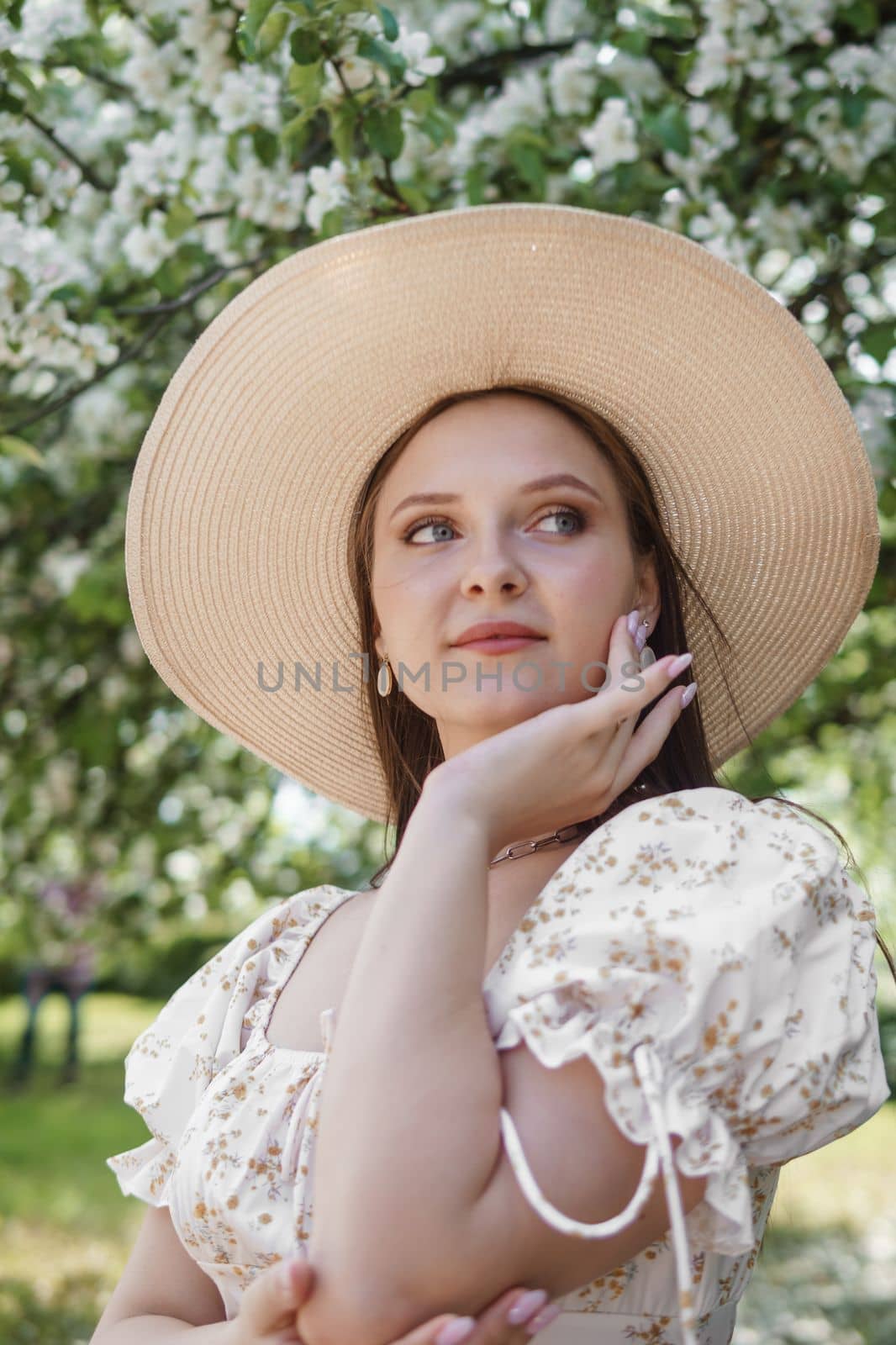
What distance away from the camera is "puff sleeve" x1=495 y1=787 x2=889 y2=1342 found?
4.24 ft

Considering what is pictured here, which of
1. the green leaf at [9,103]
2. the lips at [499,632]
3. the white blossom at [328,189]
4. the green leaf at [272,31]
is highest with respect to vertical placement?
the green leaf at [272,31]

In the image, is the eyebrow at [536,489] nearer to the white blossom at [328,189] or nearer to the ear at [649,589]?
the ear at [649,589]

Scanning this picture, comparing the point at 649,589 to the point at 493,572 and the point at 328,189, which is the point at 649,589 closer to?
the point at 493,572

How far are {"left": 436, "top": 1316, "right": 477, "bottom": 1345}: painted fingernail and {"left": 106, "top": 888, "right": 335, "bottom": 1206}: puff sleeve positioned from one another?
2.06 feet

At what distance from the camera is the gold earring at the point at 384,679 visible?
2.16 metres

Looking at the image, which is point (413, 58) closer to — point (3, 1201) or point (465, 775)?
point (465, 775)

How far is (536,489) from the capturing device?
5.73 ft

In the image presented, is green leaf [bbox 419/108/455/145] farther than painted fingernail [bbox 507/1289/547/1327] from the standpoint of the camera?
Yes

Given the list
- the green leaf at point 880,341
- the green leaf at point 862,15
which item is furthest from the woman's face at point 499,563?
the green leaf at point 862,15

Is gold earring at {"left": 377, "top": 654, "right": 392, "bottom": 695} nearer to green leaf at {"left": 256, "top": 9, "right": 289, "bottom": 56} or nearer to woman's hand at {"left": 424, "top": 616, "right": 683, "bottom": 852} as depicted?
woman's hand at {"left": 424, "top": 616, "right": 683, "bottom": 852}

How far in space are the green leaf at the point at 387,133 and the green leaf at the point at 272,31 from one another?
0.23 metres

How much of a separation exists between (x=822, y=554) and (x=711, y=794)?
0.58 meters

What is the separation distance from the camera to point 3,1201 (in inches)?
348

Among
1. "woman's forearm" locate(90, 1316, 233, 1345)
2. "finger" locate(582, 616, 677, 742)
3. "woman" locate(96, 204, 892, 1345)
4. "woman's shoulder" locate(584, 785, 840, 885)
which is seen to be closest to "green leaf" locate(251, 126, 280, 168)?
"woman" locate(96, 204, 892, 1345)
